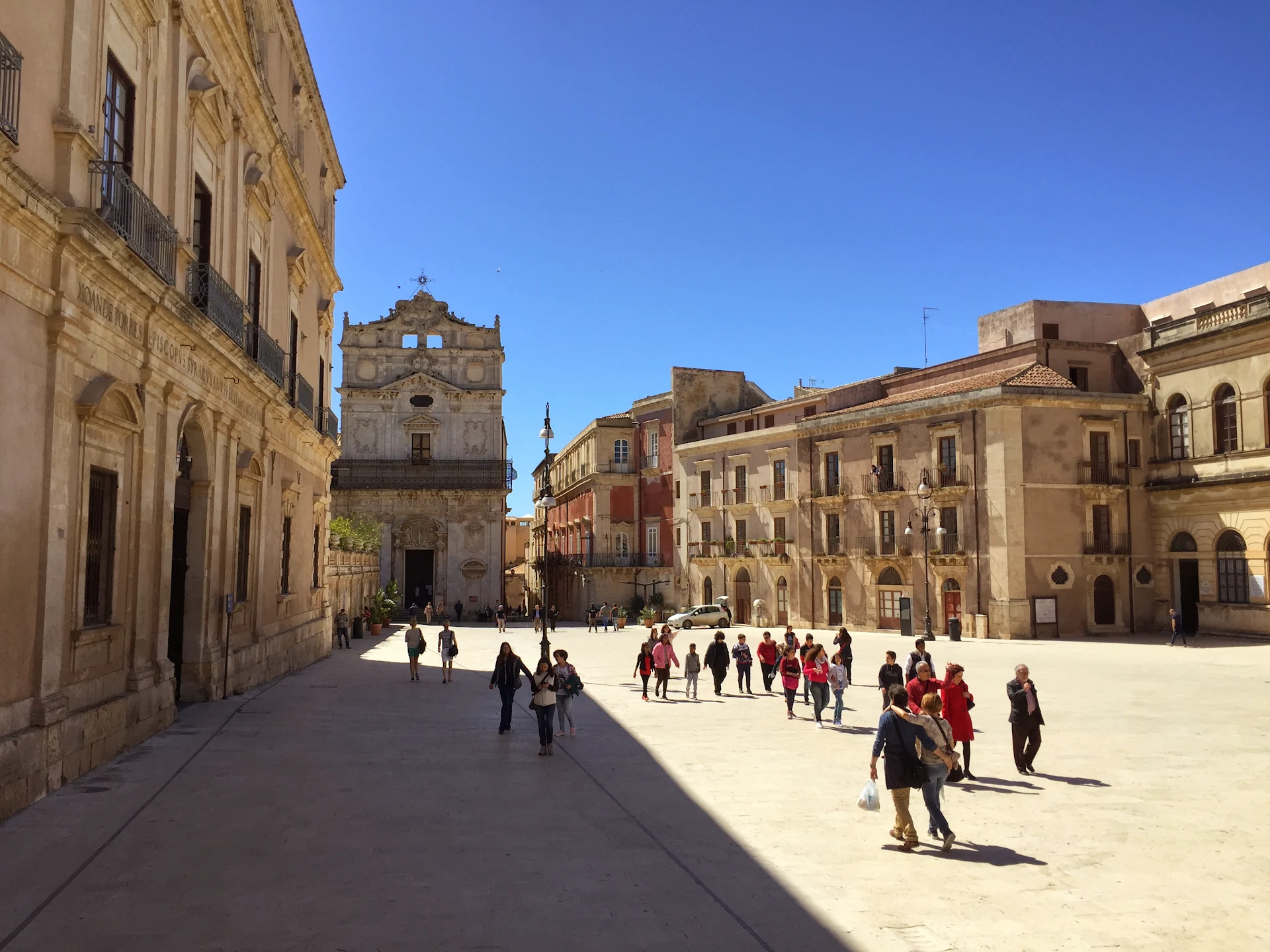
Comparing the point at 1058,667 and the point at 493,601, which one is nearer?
the point at 1058,667

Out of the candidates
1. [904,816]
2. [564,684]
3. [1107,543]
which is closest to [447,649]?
[564,684]

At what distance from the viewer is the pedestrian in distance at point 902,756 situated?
26.7ft

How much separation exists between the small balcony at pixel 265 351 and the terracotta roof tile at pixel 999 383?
24112 millimetres

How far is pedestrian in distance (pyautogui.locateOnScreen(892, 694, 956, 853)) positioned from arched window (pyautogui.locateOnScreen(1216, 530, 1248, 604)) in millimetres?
26860

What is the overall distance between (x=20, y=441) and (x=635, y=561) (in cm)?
4602

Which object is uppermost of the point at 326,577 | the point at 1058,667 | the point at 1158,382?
the point at 1158,382

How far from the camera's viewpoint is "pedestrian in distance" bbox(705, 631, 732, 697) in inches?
773

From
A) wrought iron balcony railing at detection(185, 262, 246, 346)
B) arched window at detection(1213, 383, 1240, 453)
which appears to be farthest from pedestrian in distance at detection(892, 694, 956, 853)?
arched window at detection(1213, 383, 1240, 453)

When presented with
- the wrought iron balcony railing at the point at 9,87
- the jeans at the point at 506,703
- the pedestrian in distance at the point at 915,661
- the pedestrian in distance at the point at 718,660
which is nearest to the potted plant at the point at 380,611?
the pedestrian in distance at the point at 718,660

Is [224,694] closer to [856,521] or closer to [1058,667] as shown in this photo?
[1058,667]

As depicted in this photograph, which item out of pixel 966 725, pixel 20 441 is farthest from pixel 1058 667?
pixel 20 441

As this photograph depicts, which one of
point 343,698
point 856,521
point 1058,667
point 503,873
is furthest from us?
point 856,521

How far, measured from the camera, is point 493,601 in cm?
5172

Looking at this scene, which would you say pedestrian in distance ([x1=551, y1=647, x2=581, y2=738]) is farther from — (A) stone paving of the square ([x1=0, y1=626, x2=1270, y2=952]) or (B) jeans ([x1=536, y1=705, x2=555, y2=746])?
(B) jeans ([x1=536, y1=705, x2=555, y2=746])
